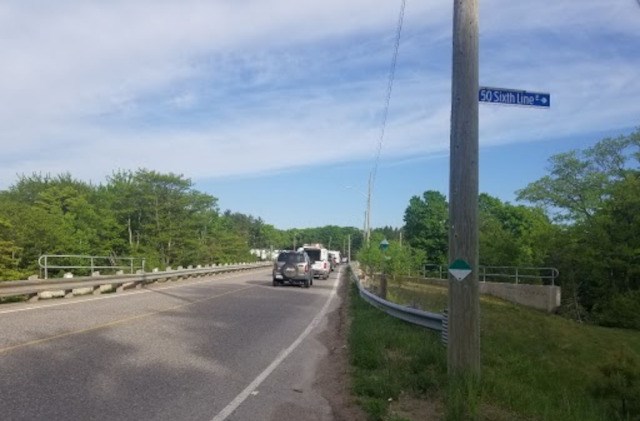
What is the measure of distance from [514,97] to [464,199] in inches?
57.9

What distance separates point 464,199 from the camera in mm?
7480

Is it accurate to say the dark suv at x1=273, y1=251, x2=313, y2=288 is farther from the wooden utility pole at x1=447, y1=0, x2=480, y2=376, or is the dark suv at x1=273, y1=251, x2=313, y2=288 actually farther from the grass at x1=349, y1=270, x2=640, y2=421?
the wooden utility pole at x1=447, y1=0, x2=480, y2=376

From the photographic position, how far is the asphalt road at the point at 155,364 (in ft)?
22.6

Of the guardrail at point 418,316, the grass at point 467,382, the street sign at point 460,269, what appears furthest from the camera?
the guardrail at point 418,316

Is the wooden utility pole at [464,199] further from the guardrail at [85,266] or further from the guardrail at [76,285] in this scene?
the guardrail at [85,266]

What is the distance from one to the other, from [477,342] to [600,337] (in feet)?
62.8

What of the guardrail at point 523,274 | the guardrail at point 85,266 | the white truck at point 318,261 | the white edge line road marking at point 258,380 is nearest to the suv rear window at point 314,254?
the white truck at point 318,261

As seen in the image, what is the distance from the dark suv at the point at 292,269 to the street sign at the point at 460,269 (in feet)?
80.7

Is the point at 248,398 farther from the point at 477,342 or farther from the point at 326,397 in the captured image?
the point at 477,342

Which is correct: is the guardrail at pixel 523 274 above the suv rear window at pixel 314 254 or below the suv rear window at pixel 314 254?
below

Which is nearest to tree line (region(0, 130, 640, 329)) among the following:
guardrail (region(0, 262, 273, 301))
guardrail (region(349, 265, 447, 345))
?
guardrail (region(0, 262, 273, 301))

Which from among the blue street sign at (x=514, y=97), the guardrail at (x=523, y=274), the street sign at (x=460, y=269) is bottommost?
the guardrail at (x=523, y=274)

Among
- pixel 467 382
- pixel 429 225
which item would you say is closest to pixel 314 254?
pixel 467 382

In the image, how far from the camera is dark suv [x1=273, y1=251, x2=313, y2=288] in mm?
31828
